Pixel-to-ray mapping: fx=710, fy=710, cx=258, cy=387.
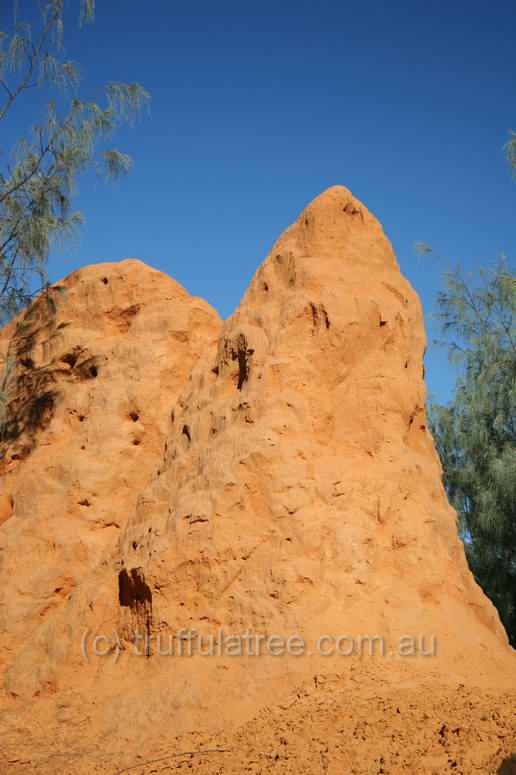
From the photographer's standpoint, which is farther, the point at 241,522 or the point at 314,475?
the point at 314,475

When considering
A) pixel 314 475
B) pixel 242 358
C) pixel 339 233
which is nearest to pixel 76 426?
pixel 242 358

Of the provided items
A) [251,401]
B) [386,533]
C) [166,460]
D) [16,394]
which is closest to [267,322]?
[251,401]

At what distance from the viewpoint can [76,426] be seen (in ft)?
25.7

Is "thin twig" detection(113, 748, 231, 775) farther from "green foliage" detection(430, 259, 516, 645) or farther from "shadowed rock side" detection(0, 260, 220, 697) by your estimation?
"green foliage" detection(430, 259, 516, 645)

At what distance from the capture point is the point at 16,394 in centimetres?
867

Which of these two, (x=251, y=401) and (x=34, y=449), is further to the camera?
(x=34, y=449)

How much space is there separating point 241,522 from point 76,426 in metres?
2.99

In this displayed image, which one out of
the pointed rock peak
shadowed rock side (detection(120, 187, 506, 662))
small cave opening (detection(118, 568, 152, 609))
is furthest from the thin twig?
the pointed rock peak

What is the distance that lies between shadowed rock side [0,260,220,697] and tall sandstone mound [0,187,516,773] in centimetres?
2

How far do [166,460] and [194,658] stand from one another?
7.10ft

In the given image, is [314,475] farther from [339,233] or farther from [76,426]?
[76,426]

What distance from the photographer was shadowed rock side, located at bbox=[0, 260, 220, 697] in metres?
6.62

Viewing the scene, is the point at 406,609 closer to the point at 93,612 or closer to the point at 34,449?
the point at 93,612

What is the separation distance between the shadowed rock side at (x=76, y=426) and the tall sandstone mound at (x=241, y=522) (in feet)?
0.08
